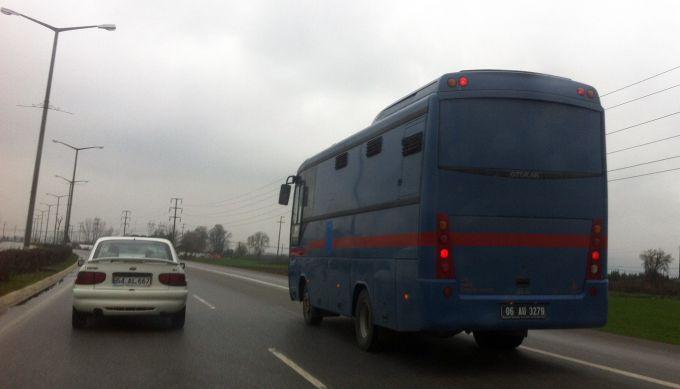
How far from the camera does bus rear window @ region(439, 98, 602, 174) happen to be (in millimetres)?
7641

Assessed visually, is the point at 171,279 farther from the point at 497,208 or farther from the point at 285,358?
the point at 497,208

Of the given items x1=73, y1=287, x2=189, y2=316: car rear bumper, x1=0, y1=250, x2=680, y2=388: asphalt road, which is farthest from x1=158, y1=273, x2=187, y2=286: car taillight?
x1=0, y1=250, x2=680, y2=388: asphalt road

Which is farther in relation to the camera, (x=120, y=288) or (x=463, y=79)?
(x=120, y=288)

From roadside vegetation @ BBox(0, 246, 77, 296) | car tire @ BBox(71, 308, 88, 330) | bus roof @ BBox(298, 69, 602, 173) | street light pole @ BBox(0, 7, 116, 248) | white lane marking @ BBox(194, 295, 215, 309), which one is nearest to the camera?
bus roof @ BBox(298, 69, 602, 173)

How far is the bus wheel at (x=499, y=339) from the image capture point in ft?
31.3

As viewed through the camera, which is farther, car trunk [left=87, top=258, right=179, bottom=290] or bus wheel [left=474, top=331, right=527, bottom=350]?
car trunk [left=87, top=258, right=179, bottom=290]

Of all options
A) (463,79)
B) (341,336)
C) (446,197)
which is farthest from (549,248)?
(341,336)

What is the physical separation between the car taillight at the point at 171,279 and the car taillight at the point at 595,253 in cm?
671

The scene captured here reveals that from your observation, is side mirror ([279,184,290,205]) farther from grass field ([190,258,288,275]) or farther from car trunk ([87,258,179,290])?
grass field ([190,258,288,275])

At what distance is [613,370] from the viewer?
8086mm

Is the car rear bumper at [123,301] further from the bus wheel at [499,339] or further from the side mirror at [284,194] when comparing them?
the bus wheel at [499,339]

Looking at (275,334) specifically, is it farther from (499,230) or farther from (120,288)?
(499,230)

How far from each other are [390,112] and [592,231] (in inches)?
137

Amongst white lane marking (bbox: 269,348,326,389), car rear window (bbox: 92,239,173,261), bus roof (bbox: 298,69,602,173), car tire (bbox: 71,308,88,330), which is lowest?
white lane marking (bbox: 269,348,326,389)
